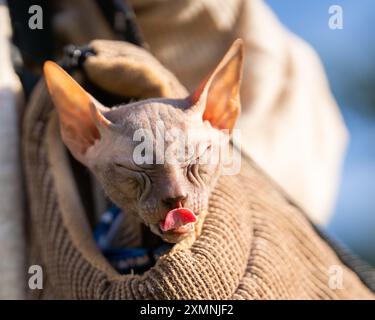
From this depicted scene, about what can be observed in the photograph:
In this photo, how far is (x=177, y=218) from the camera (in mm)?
654

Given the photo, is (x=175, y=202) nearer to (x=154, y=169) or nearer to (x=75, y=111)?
(x=154, y=169)

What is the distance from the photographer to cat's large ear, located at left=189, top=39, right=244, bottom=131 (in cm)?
70

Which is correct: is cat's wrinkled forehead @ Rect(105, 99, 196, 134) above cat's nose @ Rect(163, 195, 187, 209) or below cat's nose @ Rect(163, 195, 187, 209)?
above

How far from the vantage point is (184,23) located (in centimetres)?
123

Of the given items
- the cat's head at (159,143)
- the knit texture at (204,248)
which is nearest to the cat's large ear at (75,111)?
the cat's head at (159,143)

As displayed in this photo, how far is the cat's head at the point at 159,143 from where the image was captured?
65 centimetres

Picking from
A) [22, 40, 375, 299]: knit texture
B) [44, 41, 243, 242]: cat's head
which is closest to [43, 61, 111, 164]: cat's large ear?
[44, 41, 243, 242]: cat's head

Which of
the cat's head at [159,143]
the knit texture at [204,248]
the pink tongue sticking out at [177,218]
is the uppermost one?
the cat's head at [159,143]

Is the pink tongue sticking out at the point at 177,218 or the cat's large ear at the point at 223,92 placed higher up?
the cat's large ear at the point at 223,92

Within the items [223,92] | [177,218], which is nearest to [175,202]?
[177,218]

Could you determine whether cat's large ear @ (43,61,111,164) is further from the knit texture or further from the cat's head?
the knit texture

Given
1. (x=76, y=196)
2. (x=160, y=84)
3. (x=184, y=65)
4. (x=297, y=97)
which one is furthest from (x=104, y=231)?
(x=297, y=97)

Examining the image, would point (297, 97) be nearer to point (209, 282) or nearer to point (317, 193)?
point (317, 193)

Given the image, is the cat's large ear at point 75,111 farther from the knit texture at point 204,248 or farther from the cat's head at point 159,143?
the knit texture at point 204,248
